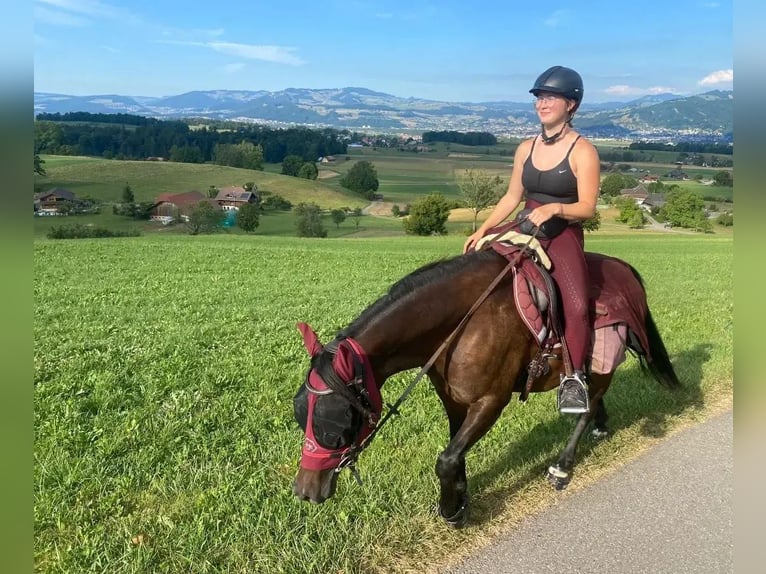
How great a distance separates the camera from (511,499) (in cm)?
445

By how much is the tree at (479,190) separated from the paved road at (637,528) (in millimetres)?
52084

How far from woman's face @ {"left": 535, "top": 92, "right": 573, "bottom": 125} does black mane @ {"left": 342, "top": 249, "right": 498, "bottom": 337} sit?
106 cm

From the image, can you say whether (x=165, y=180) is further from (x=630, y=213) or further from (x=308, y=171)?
(x=630, y=213)

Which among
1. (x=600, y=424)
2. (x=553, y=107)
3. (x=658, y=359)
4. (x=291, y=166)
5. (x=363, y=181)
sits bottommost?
(x=600, y=424)

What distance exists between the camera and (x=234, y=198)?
70.9m

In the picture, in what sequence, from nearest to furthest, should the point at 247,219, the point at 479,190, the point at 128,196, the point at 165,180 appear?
the point at 479,190, the point at 247,219, the point at 128,196, the point at 165,180

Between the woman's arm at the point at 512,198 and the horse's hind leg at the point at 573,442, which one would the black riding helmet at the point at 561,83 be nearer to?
the woman's arm at the point at 512,198

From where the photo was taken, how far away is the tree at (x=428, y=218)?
5534cm

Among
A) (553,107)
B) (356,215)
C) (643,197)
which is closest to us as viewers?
(553,107)

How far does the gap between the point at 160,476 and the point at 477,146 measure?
351 feet

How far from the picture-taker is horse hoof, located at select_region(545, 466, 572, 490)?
4.65m

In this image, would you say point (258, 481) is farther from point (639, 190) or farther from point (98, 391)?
point (639, 190)

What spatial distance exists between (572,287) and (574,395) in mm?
831

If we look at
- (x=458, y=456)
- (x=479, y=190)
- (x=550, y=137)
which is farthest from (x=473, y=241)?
(x=479, y=190)
